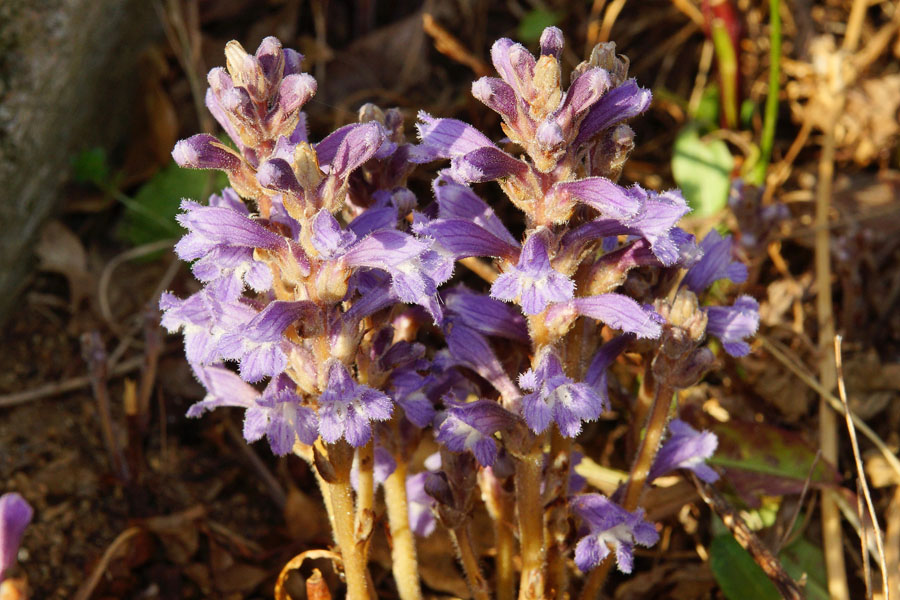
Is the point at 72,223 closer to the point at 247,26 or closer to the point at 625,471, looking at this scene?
the point at 247,26

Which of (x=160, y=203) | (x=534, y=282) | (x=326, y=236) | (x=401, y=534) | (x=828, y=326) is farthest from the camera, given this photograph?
(x=160, y=203)

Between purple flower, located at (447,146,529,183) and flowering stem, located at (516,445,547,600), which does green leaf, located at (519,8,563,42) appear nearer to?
purple flower, located at (447,146,529,183)

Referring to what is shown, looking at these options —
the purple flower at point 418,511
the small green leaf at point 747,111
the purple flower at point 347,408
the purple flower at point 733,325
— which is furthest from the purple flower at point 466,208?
the small green leaf at point 747,111

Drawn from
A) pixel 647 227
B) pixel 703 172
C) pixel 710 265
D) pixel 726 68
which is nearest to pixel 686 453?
pixel 710 265

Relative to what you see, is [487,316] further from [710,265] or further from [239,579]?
[239,579]

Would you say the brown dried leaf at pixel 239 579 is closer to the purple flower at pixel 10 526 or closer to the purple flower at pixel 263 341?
the purple flower at pixel 10 526

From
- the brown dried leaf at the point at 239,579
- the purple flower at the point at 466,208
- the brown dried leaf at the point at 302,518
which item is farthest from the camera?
the brown dried leaf at the point at 302,518
